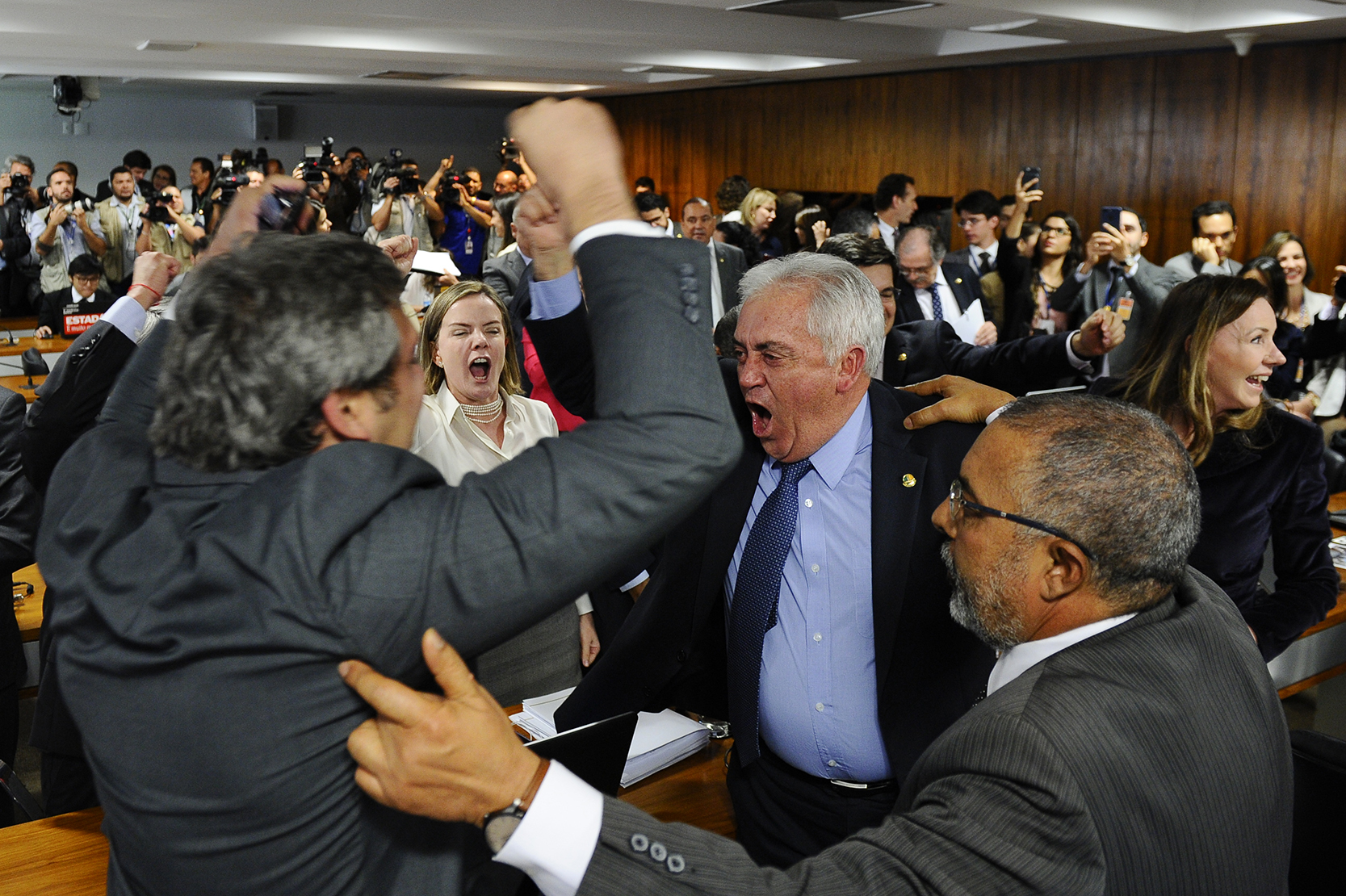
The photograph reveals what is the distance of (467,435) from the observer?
290cm

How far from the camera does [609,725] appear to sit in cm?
143

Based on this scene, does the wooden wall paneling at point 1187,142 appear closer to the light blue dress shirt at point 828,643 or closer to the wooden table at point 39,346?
the light blue dress shirt at point 828,643

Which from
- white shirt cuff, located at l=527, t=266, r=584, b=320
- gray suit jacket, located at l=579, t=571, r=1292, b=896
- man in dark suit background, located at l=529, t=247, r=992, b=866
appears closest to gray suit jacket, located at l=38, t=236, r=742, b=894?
gray suit jacket, located at l=579, t=571, r=1292, b=896

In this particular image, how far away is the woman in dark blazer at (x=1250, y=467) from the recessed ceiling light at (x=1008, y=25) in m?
5.27

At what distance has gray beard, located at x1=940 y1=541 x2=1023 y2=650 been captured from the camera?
127 centimetres

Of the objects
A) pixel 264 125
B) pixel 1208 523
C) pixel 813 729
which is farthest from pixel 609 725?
pixel 264 125

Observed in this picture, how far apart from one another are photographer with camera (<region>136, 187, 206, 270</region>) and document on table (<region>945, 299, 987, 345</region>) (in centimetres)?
629

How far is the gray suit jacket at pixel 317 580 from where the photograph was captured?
2.55 ft

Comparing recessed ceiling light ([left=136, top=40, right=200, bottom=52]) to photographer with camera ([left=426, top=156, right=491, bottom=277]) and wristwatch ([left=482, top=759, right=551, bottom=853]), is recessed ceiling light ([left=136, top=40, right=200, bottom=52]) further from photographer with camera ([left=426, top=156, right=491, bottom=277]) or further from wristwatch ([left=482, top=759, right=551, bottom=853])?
wristwatch ([left=482, top=759, right=551, bottom=853])

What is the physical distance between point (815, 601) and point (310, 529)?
3.79 feet

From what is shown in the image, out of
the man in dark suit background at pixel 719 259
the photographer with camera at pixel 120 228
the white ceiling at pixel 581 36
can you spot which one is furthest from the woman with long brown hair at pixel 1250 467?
the photographer with camera at pixel 120 228

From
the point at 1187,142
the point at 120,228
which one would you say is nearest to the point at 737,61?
the point at 1187,142

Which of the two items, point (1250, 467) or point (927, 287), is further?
point (927, 287)

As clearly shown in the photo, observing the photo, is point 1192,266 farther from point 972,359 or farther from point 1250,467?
point 1250,467
